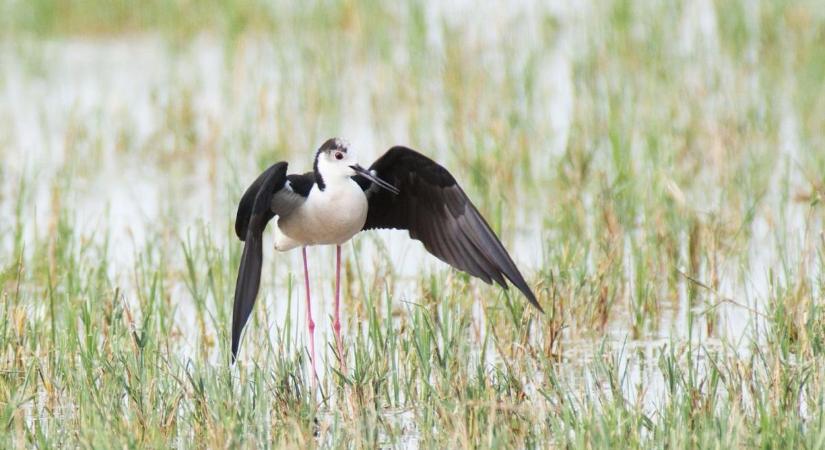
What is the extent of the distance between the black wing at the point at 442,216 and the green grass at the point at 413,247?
202 millimetres

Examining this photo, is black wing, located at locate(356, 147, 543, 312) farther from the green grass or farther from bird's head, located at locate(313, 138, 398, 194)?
the green grass

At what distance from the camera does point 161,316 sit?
17.2ft

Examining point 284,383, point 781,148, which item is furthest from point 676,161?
point 284,383

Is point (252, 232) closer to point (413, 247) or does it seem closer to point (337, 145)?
point (337, 145)

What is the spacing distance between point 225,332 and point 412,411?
0.85 metres

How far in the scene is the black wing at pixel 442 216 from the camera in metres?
4.91

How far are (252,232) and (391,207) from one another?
765 mm

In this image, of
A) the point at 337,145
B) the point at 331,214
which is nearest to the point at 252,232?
the point at 331,214

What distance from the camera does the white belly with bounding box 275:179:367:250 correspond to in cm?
502

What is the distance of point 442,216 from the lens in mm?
5035

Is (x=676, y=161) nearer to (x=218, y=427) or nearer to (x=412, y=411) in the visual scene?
(x=412, y=411)

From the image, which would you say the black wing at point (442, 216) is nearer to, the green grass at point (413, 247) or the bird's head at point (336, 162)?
the bird's head at point (336, 162)

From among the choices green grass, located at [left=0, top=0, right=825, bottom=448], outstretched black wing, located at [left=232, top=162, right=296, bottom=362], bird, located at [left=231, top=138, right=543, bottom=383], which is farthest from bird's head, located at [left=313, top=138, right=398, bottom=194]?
green grass, located at [left=0, top=0, right=825, bottom=448]

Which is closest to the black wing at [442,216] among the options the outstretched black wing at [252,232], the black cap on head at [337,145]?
the black cap on head at [337,145]
